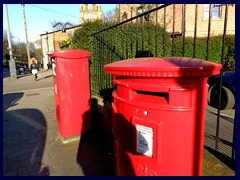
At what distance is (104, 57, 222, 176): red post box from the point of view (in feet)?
4.94

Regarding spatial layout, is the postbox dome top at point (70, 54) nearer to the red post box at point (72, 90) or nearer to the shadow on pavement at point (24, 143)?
the red post box at point (72, 90)

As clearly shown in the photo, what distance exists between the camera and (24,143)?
3.81 meters

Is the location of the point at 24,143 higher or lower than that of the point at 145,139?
lower

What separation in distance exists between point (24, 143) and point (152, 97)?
123 inches

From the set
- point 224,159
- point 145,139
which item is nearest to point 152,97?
point 145,139

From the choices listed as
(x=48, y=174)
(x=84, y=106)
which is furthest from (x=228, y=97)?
(x=48, y=174)

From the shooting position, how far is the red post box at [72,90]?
3613 millimetres

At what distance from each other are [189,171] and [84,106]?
8.49 ft

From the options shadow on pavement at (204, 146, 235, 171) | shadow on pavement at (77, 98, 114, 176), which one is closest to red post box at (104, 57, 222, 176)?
shadow on pavement at (204, 146, 235, 171)

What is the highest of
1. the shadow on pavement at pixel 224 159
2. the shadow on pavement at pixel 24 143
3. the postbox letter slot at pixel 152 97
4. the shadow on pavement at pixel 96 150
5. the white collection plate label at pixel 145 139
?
the postbox letter slot at pixel 152 97

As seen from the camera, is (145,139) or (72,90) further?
(72,90)

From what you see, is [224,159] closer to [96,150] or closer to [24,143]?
[96,150]

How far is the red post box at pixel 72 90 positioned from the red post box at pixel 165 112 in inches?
80.7

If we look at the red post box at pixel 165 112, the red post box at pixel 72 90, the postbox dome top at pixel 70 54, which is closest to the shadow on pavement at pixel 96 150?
the red post box at pixel 72 90
